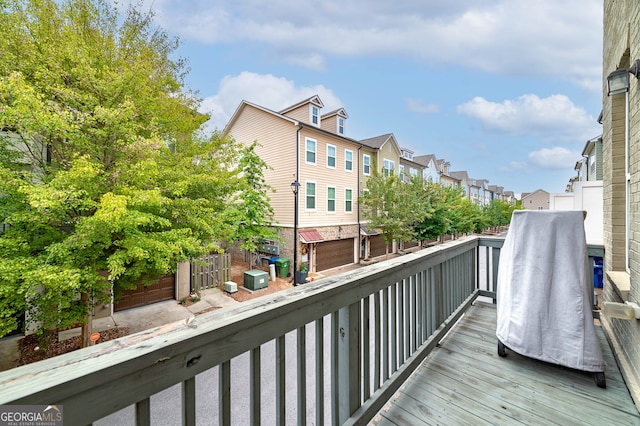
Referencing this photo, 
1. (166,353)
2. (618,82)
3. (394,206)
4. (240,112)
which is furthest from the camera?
(240,112)

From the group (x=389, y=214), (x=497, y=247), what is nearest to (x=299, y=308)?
(x=497, y=247)

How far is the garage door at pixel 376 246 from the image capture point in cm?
1556

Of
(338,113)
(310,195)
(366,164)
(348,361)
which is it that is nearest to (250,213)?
(310,195)

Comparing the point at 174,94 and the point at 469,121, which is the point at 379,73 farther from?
the point at 469,121

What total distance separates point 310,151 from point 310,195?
2039mm

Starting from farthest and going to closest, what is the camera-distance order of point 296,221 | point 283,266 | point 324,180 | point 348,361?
point 324,180 < point 283,266 < point 296,221 < point 348,361

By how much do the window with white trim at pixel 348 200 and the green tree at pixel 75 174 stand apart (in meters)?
8.54

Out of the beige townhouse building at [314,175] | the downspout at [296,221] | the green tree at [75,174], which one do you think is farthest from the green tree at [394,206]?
the green tree at [75,174]

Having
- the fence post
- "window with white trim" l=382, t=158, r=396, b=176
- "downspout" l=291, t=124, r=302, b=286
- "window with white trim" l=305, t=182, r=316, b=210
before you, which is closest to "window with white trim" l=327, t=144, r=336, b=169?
"window with white trim" l=305, t=182, r=316, b=210

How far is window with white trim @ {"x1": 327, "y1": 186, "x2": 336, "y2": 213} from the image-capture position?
13.0 m

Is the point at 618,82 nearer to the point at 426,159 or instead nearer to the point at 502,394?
the point at 502,394

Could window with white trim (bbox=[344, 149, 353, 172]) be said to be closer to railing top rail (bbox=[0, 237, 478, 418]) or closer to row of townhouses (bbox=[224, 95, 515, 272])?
row of townhouses (bbox=[224, 95, 515, 272])

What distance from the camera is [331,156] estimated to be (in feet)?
43.2

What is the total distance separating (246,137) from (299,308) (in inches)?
557
